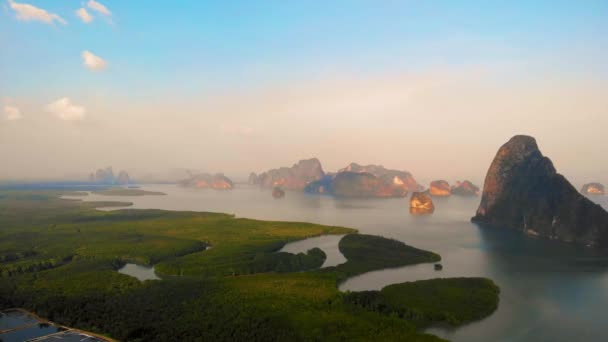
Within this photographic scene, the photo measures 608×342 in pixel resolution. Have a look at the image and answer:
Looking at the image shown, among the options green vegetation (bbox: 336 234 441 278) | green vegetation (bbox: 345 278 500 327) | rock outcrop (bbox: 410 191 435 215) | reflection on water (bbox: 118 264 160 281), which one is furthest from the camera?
rock outcrop (bbox: 410 191 435 215)

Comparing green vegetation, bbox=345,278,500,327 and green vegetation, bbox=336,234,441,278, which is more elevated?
green vegetation, bbox=336,234,441,278

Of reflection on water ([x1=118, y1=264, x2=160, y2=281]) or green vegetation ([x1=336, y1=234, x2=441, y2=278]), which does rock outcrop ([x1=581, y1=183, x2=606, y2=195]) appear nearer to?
green vegetation ([x1=336, y1=234, x2=441, y2=278])

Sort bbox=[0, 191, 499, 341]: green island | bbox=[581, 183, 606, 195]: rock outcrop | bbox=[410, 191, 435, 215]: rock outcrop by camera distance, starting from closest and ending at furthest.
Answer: bbox=[0, 191, 499, 341]: green island, bbox=[410, 191, 435, 215]: rock outcrop, bbox=[581, 183, 606, 195]: rock outcrop

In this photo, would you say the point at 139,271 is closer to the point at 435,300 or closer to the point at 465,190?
the point at 435,300

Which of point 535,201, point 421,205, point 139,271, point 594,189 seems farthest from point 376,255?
point 594,189

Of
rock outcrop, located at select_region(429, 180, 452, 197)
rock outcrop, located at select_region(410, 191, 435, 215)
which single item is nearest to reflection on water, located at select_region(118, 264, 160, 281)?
rock outcrop, located at select_region(410, 191, 435, 215)

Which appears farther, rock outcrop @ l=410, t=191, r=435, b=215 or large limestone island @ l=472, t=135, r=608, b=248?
rock outcrop @ l=410, t=191, r=435, b=215

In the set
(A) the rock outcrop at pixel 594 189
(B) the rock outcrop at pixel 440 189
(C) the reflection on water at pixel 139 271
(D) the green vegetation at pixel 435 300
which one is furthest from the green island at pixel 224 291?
(A) the rock outcrop at pixel 594 189
